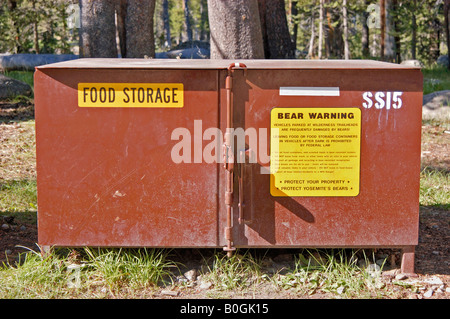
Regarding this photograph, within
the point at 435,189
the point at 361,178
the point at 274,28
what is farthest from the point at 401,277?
the point at 274,28

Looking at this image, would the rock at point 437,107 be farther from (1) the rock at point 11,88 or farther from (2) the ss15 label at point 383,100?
(1) the rock at point 11,88

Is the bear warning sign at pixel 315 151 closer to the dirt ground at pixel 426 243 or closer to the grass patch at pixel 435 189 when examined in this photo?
the dirt ground at pixel 426 243

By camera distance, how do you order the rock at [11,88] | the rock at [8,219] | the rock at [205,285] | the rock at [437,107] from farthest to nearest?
the rock at [11,88]
the rock at [437,107]
the rock at [8,219]
the rock at [205,285]

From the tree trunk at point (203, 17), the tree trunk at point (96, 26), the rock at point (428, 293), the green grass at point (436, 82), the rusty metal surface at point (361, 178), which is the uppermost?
the tree trunk at point (203, 17)

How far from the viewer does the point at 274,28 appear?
10.1m

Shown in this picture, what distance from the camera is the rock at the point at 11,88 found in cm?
1134

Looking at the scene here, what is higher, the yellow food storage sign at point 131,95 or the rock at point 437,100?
the rock at point 437,100

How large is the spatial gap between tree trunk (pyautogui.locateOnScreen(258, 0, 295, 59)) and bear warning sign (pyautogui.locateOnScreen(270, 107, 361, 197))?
6.31m

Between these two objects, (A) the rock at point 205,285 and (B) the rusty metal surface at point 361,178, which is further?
(A) the rock at point 205,285

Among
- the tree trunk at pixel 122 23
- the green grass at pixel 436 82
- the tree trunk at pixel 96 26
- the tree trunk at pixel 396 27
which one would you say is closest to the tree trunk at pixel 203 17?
the tree trunk at pixel 396 27

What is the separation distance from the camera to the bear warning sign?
4035 mm

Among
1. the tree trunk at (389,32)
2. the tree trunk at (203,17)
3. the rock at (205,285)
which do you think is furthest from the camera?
the tree trunk at (203,17)

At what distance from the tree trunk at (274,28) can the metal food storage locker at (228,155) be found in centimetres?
622

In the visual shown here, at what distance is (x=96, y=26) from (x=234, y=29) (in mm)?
4397
